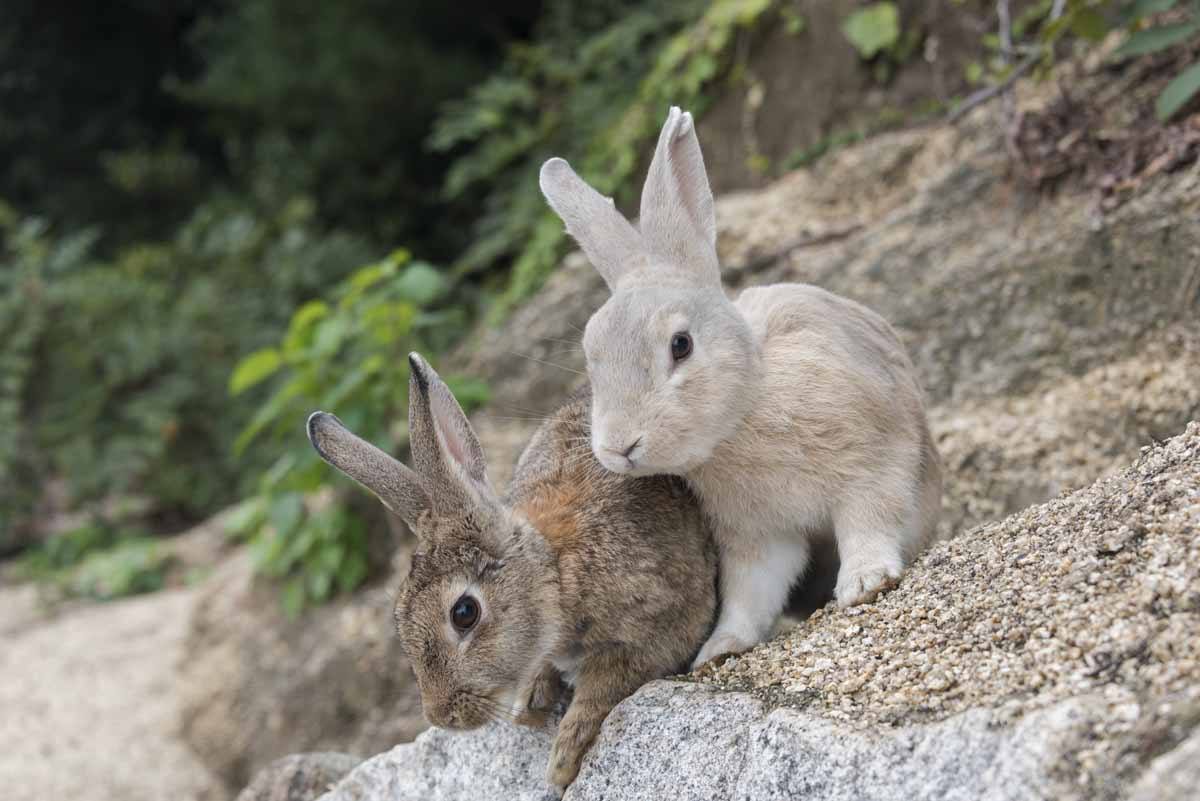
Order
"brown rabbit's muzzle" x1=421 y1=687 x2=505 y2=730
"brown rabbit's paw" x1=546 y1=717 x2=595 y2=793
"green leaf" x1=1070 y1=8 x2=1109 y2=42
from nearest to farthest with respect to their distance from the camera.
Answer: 1. "brown rabbit's muzzle" x1=421 y1=687 x2=505 y2=730
2. "brown rabbit's paw" x1=546 y1=717 x2=595 y2=793
3. "green leaf" x1=1070 y1=8 x2=1109 y2=42

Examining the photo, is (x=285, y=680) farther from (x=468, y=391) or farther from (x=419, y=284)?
(x=419, y=284)

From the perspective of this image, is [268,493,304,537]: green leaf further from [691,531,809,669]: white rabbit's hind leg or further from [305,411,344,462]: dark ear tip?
[691,531,809,669]: white rabbit's hind leg

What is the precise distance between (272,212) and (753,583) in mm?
10100

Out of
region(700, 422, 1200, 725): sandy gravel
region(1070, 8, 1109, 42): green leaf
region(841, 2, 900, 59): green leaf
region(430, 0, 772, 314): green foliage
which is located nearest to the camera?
region(700, 422, 1200, 725): sandy gravel

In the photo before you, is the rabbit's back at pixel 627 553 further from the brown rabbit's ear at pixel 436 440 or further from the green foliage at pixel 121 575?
the green foliage at pixel 121 575

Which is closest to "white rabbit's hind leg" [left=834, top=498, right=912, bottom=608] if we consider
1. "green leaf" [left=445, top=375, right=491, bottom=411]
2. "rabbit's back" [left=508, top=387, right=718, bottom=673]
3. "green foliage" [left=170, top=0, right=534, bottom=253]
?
"rabbit's back" [left=508, top=387, right=718, bottom=673]

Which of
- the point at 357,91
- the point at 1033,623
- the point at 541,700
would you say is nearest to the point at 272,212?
the point at 357,91

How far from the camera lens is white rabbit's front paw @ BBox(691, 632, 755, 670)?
3746mm

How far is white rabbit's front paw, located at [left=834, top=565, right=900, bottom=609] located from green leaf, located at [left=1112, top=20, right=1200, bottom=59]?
9.76 ft

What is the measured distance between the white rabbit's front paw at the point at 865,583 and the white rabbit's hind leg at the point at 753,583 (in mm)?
237

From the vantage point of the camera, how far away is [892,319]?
6.15 meters

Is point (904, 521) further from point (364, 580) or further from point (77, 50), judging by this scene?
point (77, 50)

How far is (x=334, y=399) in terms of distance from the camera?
22.6 feet

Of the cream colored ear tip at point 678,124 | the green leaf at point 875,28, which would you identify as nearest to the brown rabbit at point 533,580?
the cream colored ear tip at point 678,124
